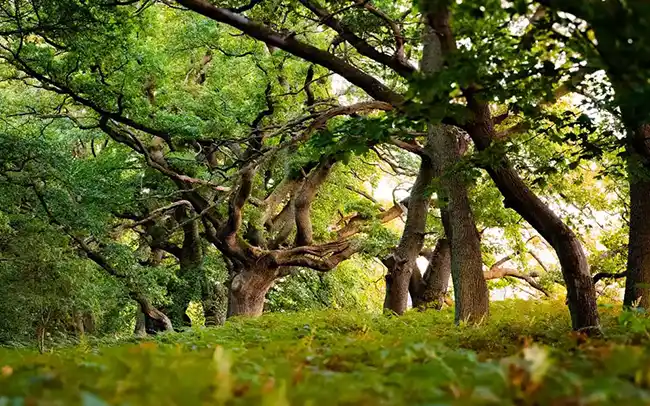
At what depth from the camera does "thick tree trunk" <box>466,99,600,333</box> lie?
6.03 metres

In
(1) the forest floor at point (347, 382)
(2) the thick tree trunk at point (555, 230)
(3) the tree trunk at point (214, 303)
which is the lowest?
(1) the forest floor at point (347, 382)

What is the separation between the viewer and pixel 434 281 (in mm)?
13930

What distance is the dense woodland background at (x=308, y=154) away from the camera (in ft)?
16.2

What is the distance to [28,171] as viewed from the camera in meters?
9.64

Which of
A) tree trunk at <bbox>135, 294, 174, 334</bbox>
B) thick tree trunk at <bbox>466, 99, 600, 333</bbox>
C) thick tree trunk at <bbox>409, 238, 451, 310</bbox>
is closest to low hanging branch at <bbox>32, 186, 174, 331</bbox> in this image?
tree trunk at <bbox>135, 294, 174, 334</bbox>

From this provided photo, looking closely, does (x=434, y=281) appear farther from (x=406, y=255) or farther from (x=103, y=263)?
(x=103, y=263)

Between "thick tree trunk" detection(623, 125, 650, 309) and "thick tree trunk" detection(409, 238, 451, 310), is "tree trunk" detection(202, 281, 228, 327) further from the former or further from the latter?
"thick tree trunk" detection(623, 125, 650, 309)

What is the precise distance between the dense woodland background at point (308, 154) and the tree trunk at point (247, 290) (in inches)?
1.3

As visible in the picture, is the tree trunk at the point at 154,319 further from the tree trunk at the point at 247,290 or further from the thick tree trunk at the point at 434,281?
the thick tree trunk at the point at 434,281

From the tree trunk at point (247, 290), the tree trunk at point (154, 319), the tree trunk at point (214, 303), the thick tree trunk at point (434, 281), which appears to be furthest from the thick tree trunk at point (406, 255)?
the tree trunk at point (214, 303)

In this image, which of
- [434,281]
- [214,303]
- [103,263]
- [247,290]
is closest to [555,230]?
[434,281]

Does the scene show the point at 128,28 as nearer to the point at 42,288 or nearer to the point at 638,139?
the point at 42,288

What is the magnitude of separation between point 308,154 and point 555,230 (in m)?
6.81

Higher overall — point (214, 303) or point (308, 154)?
point (308, 154)
